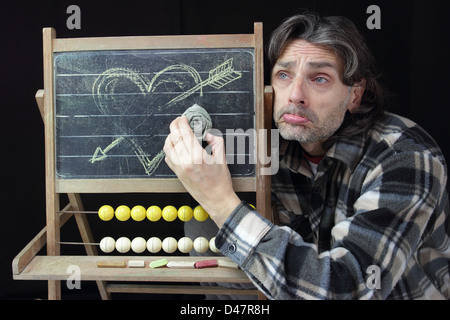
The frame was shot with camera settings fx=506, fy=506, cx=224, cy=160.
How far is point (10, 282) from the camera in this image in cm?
246

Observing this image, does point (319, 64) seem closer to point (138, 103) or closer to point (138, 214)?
point (138, 103)

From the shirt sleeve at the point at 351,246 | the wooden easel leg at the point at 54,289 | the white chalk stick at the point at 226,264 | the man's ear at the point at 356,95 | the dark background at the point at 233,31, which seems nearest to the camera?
the shirt sleeve at the point at 351,246

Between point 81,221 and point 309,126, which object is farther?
point 81,221

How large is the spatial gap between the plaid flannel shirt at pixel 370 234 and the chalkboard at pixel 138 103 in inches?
11.6

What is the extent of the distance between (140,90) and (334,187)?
77 cm

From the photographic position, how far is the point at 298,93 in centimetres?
166

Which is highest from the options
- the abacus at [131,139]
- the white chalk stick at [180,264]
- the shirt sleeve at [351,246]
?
the abacus at [131,139]

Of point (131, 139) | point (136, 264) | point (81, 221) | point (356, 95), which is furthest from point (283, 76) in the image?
point (81, 221)

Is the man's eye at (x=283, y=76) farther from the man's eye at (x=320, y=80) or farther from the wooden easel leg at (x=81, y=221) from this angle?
the wooden easel leg at (x=81, y=221)

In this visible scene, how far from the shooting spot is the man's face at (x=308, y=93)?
1687 mm

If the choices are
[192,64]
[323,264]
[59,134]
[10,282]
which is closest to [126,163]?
[59,134]

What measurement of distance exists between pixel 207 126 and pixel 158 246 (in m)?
0.44

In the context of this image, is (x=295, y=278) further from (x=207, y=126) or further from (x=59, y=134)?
(x=59, y=134)

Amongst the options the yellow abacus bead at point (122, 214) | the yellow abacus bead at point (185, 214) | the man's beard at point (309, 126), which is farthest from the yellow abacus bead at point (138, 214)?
the man's beard at point (309, 126)
